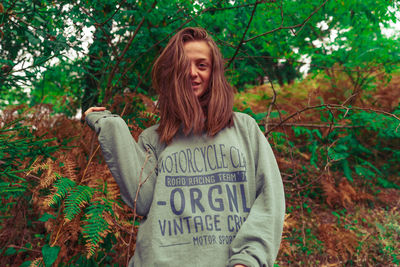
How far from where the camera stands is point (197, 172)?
147 cm

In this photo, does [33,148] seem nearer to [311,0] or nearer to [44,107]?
[44,107]

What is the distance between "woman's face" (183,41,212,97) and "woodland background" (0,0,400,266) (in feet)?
1.87

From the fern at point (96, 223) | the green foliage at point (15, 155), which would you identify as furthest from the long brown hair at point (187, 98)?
the green foliage at point (15, 155)

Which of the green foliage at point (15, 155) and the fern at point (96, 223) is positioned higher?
the green foliage at point (15, 155)

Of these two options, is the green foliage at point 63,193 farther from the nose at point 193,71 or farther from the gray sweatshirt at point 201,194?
the nose at point 193,71

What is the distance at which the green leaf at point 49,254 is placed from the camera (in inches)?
62.0

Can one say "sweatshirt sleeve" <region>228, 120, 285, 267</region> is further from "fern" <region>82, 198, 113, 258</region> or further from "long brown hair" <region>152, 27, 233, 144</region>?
"fern" <region>82, 198, 113, 258</region>

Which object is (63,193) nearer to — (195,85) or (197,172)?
(197,172)

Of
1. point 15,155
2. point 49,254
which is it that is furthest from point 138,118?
point 49,254

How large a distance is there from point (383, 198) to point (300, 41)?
255cm

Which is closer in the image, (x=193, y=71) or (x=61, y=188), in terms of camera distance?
(x=61, y=188)

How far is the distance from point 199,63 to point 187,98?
26 centimetres

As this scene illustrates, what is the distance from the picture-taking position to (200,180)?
145cm

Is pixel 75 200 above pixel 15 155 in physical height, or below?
below
